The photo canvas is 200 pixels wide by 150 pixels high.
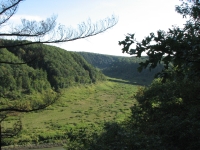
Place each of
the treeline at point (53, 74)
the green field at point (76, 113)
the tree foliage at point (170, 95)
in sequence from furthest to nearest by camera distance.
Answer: the treeline at point (53, 74) → the green field at point (76, 113) → the tree foliage at point (170, 95)

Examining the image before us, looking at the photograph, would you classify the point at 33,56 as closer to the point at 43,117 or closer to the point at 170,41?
the point at 170,41

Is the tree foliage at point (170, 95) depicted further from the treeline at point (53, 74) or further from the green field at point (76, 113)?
the treeline at point (53, 74)

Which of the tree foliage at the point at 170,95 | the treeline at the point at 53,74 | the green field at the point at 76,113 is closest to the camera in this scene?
the tree foliage at the point at 170,95

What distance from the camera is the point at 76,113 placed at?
7306cm

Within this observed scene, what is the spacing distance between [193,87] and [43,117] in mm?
59320

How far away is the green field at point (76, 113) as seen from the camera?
4573cm

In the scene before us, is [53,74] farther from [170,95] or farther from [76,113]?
[170,95]

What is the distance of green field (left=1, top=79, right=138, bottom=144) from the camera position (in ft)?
150

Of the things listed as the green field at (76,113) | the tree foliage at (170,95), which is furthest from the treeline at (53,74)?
the tree foliage at (170,95)

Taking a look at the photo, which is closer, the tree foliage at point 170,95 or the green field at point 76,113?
the tree foliage at point 170,95

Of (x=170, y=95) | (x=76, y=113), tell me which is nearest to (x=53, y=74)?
(x=76, y=113)

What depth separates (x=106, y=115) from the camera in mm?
68438

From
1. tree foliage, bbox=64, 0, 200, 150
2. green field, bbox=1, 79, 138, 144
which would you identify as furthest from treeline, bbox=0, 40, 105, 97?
tree foliage, bbox=64, 0, 200, 150

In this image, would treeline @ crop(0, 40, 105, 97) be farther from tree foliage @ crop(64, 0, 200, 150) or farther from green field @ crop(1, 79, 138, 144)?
tree foliage @ crop(64, 0, 200, 150)
